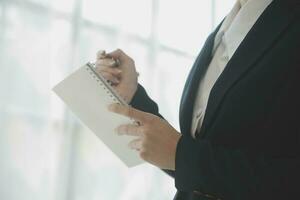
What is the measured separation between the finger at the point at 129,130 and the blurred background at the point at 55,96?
692mm

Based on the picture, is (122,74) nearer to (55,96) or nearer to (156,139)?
(156,139)

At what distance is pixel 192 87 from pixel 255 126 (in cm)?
22

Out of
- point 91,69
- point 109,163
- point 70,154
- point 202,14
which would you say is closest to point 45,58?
point 70,154

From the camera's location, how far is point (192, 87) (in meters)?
0.89

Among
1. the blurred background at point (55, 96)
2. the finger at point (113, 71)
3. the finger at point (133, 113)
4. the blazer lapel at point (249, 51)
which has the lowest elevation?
the blurred background at point (55, 96)

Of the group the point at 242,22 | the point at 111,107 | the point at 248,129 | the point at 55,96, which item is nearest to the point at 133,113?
the point at 111,107

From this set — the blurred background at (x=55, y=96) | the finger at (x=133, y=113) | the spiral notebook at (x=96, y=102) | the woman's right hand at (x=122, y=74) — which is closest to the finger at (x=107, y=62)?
the woman's right hand at (x=122, y=74)

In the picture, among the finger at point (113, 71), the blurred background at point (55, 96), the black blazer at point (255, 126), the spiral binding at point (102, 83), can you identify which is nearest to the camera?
the black blazer at point (255, 126)

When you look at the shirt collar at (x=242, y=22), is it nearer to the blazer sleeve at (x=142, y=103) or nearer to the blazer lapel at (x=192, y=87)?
the blazer lapel at (x=192, y=87)

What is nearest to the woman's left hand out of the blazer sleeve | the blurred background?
the blazer sleeve

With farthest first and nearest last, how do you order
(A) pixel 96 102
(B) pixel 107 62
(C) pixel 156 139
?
(B) pixel 107 62 → (A) pixel 96 102 → (C) pixel 156 139

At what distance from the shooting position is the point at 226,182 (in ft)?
2.17

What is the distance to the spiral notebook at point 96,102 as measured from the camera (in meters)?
0.77

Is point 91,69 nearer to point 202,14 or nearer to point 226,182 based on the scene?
point 226,182
